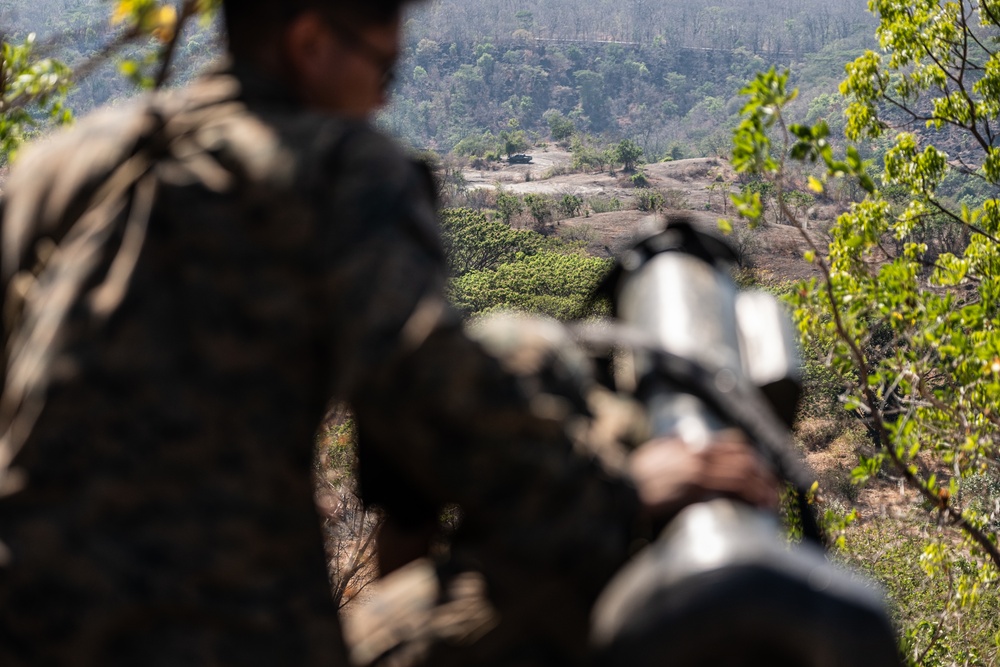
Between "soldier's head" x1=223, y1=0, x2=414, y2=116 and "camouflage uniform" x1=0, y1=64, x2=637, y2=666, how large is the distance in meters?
0.12

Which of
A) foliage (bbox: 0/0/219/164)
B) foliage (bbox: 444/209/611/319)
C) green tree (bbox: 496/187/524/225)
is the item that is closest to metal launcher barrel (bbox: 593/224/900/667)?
foliage (bbox: 0/0/219/164)

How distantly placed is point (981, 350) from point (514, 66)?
328 feet

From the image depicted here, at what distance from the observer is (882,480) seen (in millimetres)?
26891

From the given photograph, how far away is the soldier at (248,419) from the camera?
1095mm

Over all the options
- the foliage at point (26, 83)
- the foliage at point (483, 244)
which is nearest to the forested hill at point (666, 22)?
the foliage at point (483, 244)

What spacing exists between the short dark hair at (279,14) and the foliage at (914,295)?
2931 millimetres

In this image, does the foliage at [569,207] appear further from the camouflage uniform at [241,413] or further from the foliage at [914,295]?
the camouflage uniform at [241,413]

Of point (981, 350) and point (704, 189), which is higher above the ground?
point (981, 350)

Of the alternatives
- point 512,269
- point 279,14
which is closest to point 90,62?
point 279,14

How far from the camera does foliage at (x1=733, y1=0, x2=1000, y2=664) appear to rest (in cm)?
445

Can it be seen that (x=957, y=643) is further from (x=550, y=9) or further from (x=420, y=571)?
(x=550, y=9)

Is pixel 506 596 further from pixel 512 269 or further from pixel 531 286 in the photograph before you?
pixel 512 269

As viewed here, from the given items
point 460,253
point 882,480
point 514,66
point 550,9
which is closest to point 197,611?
point 882,480

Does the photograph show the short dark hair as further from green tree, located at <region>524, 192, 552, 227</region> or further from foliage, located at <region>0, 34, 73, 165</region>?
green tree, located at <region>524, 192, 552, 227</region>
